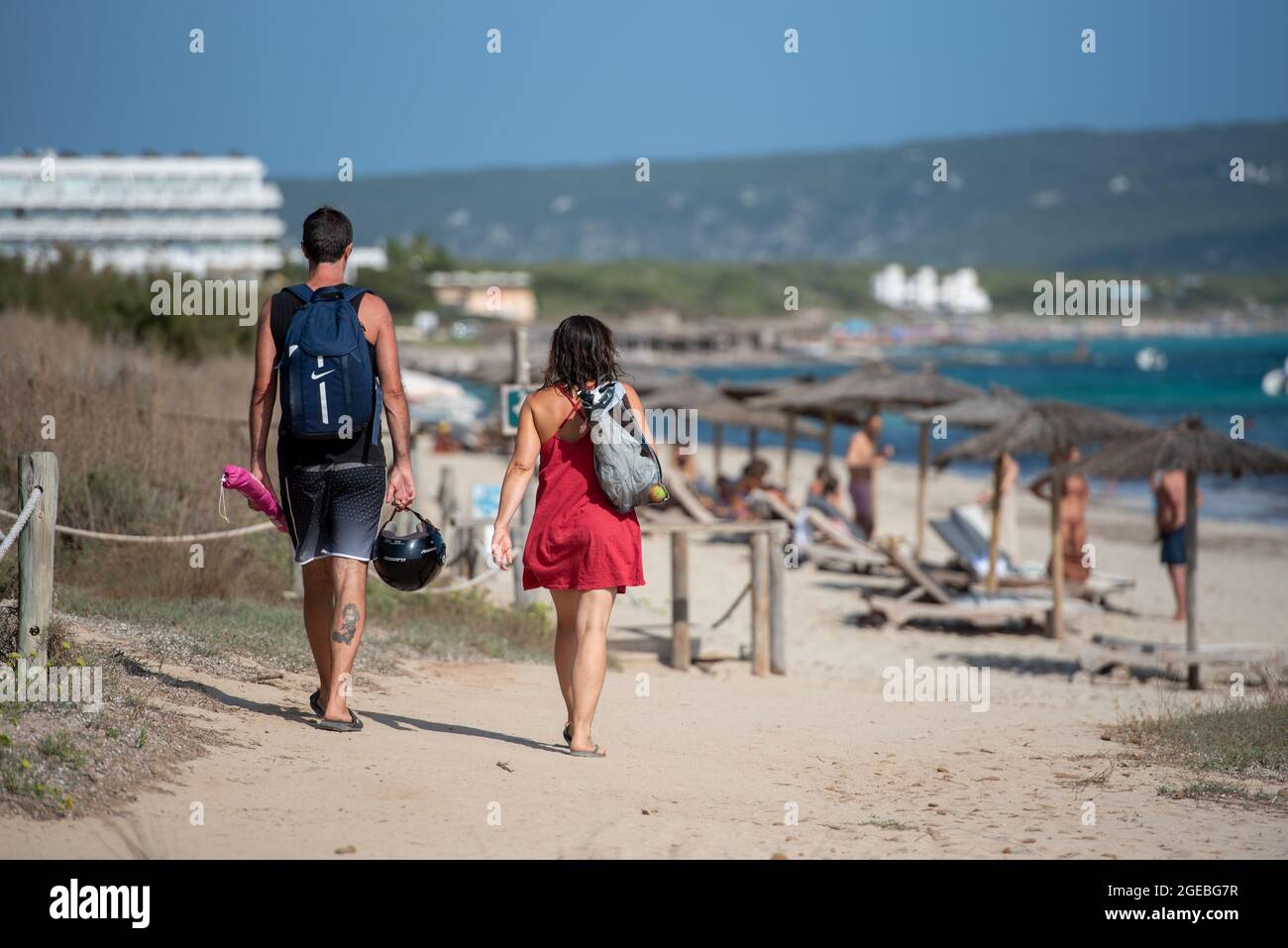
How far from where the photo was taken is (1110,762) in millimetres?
6156

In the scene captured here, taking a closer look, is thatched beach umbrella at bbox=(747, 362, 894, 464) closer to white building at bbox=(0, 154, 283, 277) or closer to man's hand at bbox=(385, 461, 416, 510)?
man's hand at bbox=(385, 461, 416, 510)

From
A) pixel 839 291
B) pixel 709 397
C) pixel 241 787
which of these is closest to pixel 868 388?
pixel 709 397

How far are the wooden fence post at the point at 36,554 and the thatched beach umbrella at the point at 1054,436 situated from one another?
8.42 metres

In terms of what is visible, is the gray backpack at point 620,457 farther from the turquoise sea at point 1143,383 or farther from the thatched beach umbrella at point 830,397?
the turquoise sea at point 1143,383

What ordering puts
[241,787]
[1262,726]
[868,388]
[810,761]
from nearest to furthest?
[241,787] < [810,761] < [1262,726] < [868,388]

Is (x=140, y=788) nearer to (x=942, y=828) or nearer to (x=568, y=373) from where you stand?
(x=568, y=373)

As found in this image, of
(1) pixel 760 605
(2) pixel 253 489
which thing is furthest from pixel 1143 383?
(2) pixel 253 489

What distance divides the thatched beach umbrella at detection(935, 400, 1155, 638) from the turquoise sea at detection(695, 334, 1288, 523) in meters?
5.98

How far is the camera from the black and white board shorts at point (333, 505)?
17.0ft

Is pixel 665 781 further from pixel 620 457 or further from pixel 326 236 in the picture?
pixel 326 236

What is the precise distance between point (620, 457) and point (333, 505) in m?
1.01

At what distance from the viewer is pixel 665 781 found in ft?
17.4

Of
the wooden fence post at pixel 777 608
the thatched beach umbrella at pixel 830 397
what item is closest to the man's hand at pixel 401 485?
the wooden fence post at pixel 777 608

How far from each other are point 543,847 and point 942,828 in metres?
1.37
